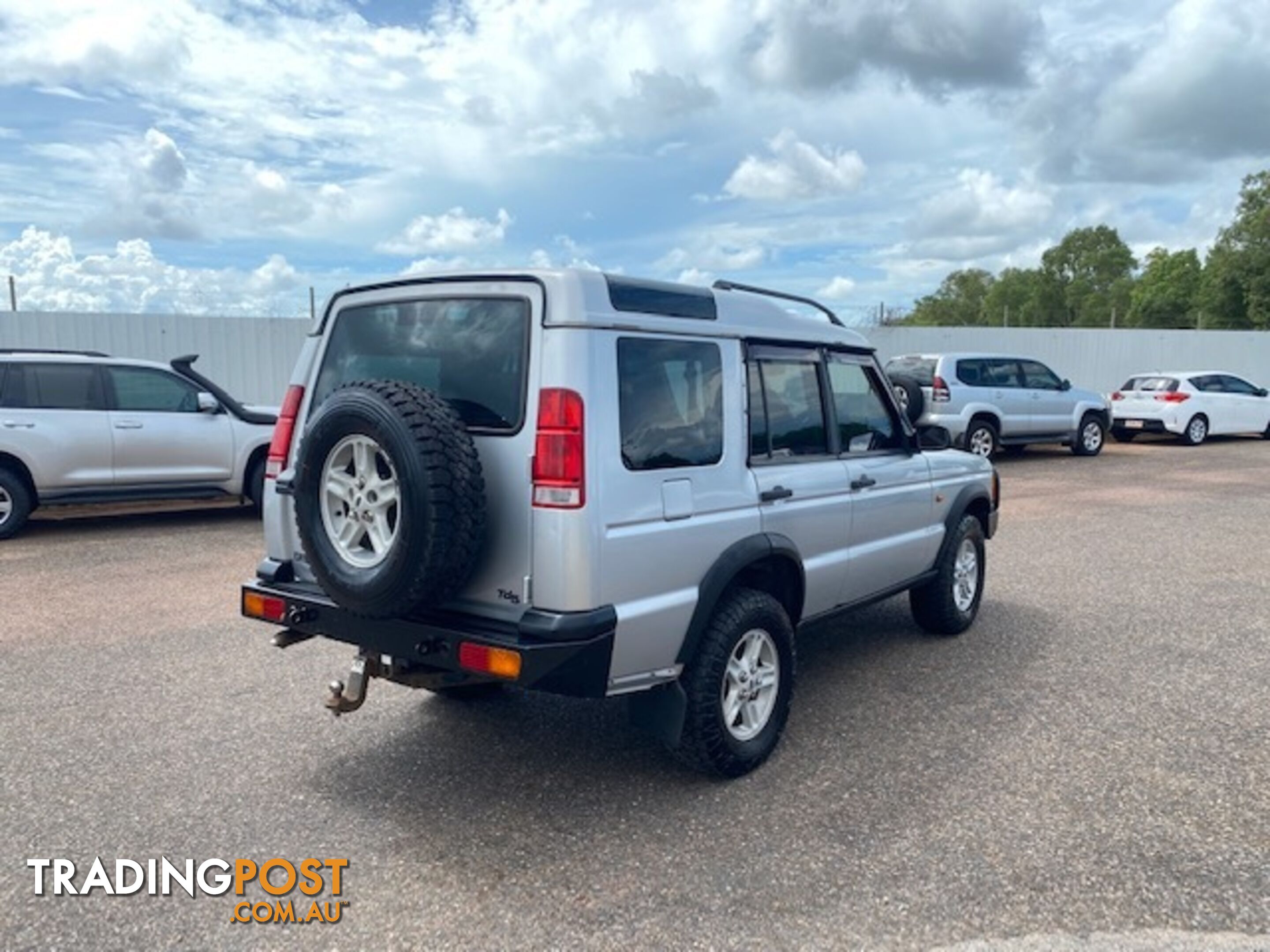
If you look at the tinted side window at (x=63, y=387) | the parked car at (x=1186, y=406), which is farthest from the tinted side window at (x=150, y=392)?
the parked car at (x=1186, y=406)

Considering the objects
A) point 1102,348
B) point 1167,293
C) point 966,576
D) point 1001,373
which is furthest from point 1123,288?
point 966,576

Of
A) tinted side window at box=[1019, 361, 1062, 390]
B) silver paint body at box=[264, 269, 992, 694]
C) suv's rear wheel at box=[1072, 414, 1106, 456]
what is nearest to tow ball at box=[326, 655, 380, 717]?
silver paint body at box=[264, 269, 992, 694]

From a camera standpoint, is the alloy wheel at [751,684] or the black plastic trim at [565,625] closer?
the black plastic trim at [565,625]

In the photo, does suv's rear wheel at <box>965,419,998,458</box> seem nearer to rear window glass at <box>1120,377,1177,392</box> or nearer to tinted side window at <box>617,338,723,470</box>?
rear window glass at <box>1120,377,1177,392</box>

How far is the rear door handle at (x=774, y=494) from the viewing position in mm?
3994

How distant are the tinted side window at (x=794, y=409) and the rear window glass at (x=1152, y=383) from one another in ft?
57.1

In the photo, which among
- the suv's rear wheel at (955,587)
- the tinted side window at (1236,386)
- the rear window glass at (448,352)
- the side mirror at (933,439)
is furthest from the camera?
the tinted side window at (1236,386)

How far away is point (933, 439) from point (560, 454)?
2993 mm

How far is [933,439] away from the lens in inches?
216

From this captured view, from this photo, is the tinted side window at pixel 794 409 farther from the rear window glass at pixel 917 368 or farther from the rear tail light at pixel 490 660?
the rear window glass at pixel 917 368

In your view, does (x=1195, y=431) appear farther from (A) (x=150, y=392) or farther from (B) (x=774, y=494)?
(A) (x=150, y=392)

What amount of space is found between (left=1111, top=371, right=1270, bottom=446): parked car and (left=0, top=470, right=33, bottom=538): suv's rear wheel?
59.1ft

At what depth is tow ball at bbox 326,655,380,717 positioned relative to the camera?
3.59 meters

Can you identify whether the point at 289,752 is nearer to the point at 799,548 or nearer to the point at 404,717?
the point at 404,717
